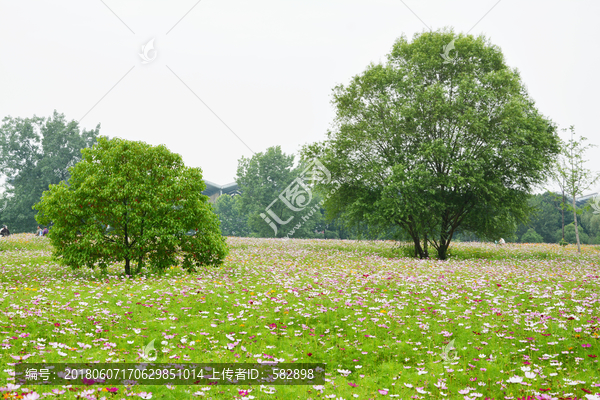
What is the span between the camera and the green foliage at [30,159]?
5747 cm

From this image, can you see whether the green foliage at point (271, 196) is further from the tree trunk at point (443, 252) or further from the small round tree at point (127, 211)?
the small round tree at point (127, 211)

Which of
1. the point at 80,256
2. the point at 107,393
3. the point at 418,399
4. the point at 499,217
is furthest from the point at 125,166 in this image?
the point at 499,217

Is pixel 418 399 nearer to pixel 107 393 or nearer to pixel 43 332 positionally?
pixel 107 393

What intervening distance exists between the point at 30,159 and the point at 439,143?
62.6 metres

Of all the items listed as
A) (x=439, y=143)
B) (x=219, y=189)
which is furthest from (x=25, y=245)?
→ (x=219, y=189)

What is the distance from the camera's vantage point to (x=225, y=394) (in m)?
6.65

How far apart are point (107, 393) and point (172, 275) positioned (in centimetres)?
1108

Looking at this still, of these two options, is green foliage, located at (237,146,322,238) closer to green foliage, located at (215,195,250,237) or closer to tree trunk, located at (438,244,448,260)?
green foliage, located at (215,195,250,237)

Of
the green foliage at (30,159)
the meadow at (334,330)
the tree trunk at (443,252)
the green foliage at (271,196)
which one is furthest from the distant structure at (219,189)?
the meadow at (334,330)

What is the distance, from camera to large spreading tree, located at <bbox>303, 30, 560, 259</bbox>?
986 inches

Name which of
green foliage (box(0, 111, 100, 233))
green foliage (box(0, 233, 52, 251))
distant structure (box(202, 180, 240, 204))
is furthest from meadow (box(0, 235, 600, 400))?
distant structure (box(202, 180, 240, 204))

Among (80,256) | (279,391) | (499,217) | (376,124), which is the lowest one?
(279,391)

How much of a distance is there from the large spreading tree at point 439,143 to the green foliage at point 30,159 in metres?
49.3

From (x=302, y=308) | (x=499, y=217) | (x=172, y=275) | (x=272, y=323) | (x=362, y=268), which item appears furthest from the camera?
(x=499, y=217)
